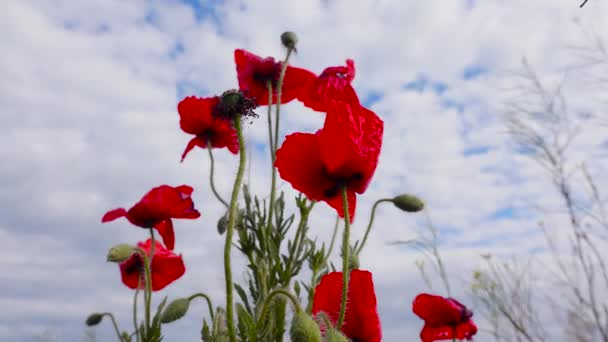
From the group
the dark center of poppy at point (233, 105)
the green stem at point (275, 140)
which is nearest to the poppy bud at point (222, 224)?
the green stem at point (275, 140)

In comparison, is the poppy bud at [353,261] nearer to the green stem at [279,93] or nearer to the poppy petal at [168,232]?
the green stem at [279,93]

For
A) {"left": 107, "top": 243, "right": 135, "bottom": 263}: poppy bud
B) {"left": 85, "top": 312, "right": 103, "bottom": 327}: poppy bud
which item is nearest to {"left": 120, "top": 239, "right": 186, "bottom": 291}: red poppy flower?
{"left": 85, "top": 312, "right": 103, "bottom": 327}: poppy bud

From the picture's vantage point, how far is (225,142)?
5.82 feet

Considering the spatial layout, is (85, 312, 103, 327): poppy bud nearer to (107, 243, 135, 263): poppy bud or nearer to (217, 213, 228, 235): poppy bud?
(107, 243, 135, 263): poppy bud

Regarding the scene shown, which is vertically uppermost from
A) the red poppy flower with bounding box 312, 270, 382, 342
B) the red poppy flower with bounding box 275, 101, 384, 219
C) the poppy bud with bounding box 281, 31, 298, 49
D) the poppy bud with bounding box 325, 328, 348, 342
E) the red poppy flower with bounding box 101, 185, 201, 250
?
the poppy bud with bounding box 281, 31, 298, 49

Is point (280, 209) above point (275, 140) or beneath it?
beneath

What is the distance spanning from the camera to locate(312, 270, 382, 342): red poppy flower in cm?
130

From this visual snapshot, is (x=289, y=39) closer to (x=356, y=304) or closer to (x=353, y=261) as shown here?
(x=353, y=261)

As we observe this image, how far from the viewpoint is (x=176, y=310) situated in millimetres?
1409

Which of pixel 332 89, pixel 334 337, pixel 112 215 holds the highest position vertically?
pixel 332 89

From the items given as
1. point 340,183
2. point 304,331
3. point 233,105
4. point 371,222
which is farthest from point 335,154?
point 371,222

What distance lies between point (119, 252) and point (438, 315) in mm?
1380

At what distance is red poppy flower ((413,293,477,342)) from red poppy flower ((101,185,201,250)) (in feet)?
3.70

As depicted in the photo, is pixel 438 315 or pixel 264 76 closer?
pixel 264 76
